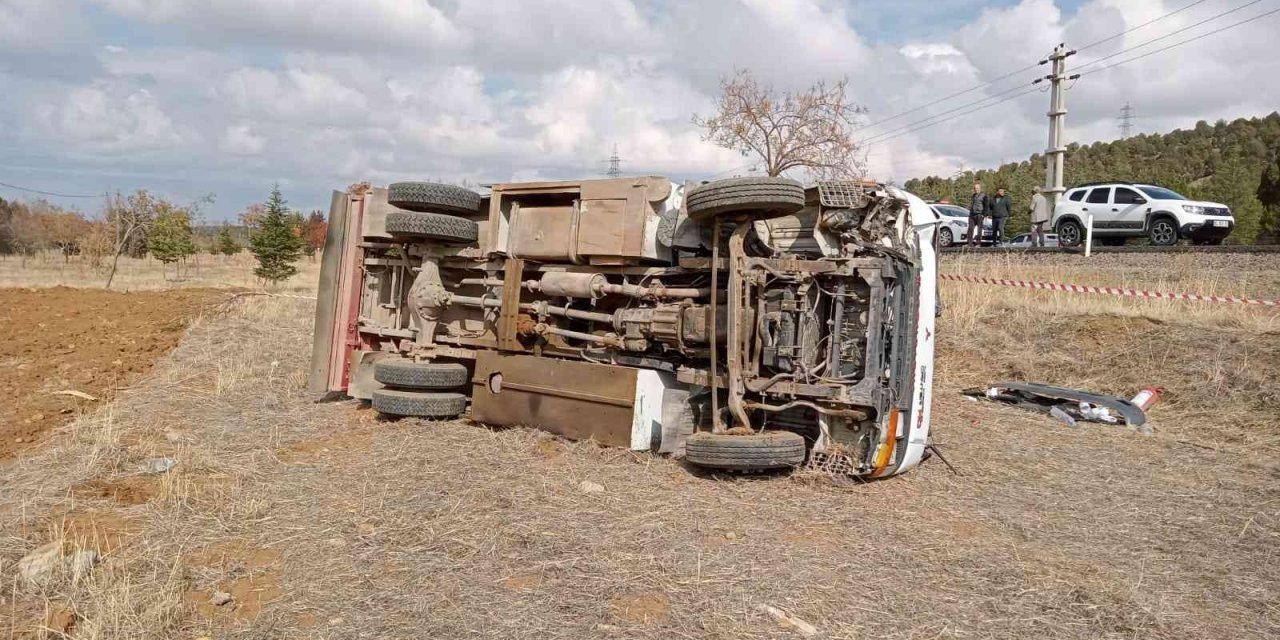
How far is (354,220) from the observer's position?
817 centimetres

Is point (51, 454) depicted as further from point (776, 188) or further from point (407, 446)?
point (776, 188)

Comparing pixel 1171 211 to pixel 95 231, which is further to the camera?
pixel 95 231

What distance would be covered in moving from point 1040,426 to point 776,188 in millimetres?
4594

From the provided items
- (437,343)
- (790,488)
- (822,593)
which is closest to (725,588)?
(822,593)

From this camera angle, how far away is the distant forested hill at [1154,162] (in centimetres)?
5128

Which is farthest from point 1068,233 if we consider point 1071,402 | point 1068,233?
point 1071,402

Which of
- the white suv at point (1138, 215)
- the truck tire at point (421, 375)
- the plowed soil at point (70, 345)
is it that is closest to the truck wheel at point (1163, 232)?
the white suv at point (1138, 215)

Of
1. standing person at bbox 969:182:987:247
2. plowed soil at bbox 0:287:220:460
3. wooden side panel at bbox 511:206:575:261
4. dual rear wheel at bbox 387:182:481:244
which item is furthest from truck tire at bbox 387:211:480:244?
standing person at bbox 969:182:987:247

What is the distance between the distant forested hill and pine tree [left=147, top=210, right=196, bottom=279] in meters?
38.5

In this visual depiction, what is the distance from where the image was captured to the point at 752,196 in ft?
A: 17.5

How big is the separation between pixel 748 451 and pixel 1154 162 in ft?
233

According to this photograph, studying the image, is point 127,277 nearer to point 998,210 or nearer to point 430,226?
point 430,226

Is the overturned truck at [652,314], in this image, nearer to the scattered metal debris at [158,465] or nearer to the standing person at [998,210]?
the scattered metal debris at [158,465]

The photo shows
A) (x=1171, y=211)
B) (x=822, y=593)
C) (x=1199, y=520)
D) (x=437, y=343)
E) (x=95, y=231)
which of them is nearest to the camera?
(x=822, y=593)
